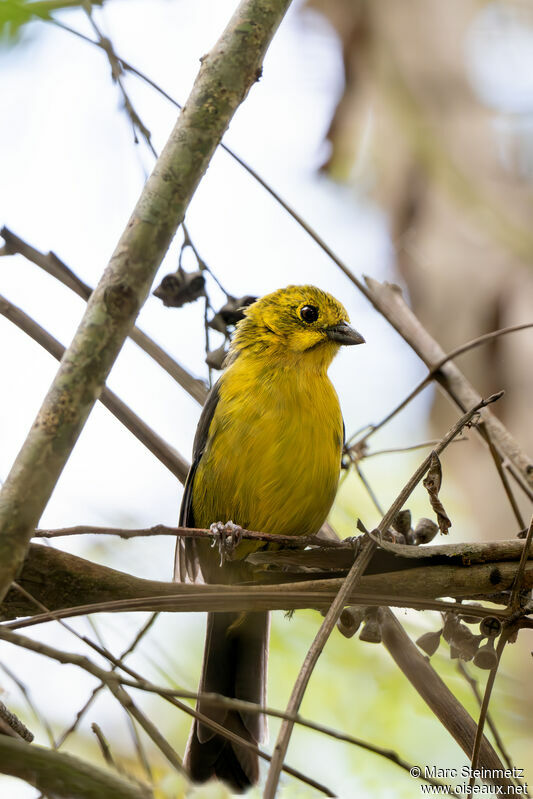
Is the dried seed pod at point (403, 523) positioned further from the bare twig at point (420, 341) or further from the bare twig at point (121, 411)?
the bare twig at point (121, 411)

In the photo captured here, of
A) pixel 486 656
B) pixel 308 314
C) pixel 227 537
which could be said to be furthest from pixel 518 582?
pixel 308 314

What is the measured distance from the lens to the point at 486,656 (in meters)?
2.29

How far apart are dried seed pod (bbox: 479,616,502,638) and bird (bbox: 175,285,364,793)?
1.36 metres

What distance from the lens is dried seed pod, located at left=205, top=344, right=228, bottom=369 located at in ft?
11.5

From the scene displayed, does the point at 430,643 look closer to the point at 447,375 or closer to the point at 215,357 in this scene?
the point at 447,375

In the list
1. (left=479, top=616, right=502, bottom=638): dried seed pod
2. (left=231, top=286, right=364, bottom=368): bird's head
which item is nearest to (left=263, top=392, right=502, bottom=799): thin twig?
(left=479, top=616, right=502, bottom=638): dried seed pod

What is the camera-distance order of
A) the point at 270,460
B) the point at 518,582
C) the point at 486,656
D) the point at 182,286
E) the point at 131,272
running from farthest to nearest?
the point at 270,460, the point at 182,286, the point at 486,656, the point at 518,582, the point at 131,272

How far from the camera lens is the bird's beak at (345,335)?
13.6 ft

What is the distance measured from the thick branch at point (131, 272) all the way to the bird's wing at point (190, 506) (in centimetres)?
181

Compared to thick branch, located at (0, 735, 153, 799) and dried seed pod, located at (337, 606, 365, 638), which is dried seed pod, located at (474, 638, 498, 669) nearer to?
dried seed pod, located at (337, 606, 365, 638)

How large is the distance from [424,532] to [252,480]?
1.02m

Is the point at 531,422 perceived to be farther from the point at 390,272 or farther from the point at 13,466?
the point at 13,466

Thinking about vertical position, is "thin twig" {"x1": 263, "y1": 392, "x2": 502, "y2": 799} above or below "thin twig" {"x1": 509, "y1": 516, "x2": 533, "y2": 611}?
below

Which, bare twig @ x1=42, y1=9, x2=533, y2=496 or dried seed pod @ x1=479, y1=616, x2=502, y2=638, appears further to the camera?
bare twig @ x1=42, y1=9, x2=533, y2=496
